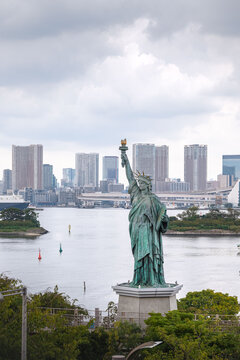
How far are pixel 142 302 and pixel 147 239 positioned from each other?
1.15 metres

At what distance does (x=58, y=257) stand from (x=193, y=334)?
31.9m

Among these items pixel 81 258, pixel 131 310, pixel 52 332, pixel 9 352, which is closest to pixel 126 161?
pixel 131 310

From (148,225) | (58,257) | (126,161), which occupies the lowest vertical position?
(58,257)

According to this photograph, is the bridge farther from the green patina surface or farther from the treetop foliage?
the treetop foliage

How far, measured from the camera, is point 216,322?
39.6ft

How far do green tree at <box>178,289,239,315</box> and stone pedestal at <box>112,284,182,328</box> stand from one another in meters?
3.35

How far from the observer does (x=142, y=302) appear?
11.6 metres

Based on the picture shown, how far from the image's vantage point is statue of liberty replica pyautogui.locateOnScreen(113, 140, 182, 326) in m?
11.6

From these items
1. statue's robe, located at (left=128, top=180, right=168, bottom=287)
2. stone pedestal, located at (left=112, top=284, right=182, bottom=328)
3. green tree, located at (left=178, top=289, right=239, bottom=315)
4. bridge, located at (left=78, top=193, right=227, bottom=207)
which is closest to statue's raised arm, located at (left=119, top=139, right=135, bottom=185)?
statue's robe, located at (left=128, top=180, right=168, bottom=287)

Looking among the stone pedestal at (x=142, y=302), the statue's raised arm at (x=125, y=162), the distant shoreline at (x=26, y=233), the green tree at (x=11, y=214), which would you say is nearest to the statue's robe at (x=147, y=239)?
the stone pedestal at (x=142, y=302)

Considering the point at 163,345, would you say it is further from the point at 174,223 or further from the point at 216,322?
the point at 174,223

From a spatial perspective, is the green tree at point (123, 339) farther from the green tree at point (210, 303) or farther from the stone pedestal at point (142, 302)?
the green tree at point (210, 303)

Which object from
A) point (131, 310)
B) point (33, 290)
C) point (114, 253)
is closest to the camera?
point (131, 310)

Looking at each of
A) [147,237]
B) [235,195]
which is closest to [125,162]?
[147,237]
